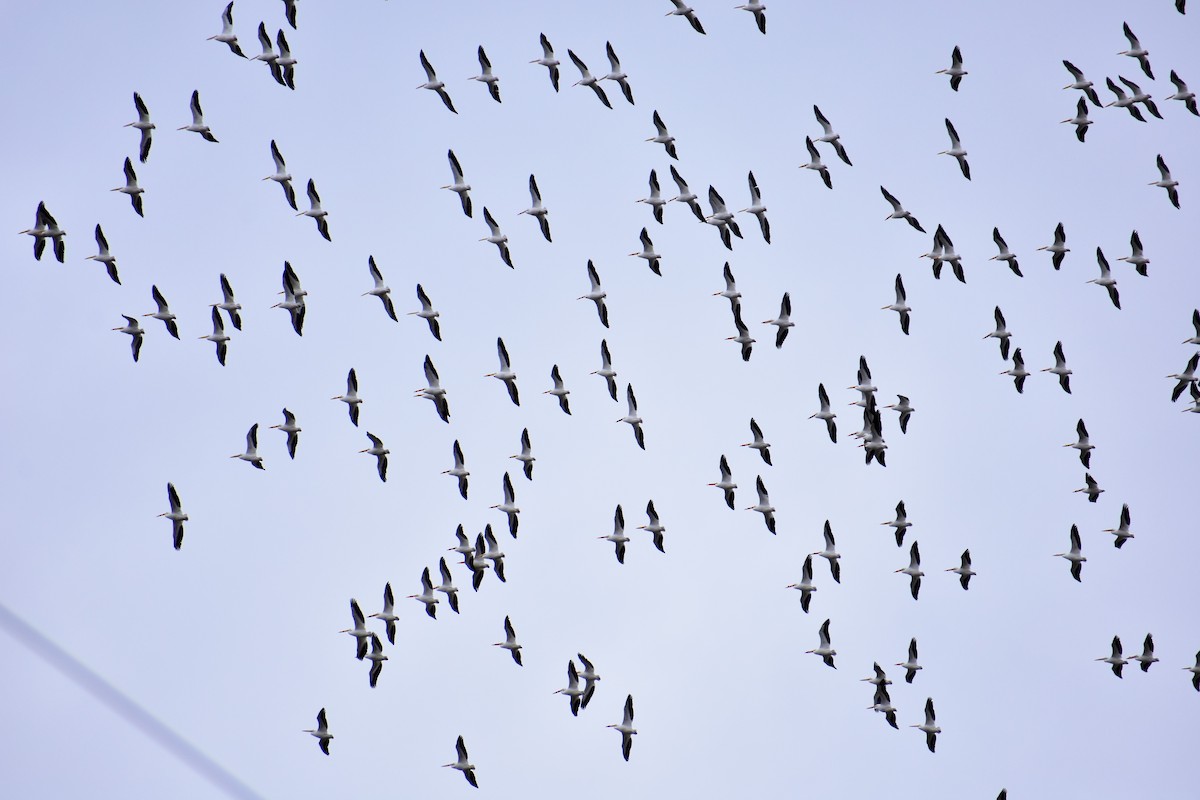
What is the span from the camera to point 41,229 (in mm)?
47938

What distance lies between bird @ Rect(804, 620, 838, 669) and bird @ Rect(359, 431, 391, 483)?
1139 cm

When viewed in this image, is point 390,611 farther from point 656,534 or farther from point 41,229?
point 41,229

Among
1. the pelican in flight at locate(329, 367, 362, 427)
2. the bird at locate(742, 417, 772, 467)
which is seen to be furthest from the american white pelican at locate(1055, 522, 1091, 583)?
the pelican in flight at locate(329, 367, 362, 427)

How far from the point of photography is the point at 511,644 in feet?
177

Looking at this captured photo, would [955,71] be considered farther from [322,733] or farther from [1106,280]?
[322,733]

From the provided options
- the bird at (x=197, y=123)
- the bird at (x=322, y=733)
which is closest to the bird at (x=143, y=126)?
the bird at (x=197, y=123)

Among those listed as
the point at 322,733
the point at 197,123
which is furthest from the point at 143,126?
the point at 322,733

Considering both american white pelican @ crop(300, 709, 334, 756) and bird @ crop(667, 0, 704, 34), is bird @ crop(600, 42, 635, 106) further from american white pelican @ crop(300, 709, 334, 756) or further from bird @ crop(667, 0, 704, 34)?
american white pelican @ crop(300, 709, 334, 756)

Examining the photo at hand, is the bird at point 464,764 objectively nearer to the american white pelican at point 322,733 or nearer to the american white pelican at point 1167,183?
the american white pelican at point 322,733

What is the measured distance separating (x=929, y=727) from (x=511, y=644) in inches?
438

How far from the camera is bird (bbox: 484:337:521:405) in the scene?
2042 inches

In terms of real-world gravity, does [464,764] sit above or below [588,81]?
below

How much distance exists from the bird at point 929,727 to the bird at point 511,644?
34.2 ft

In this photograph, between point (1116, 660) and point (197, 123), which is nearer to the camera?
point (197, 123)
